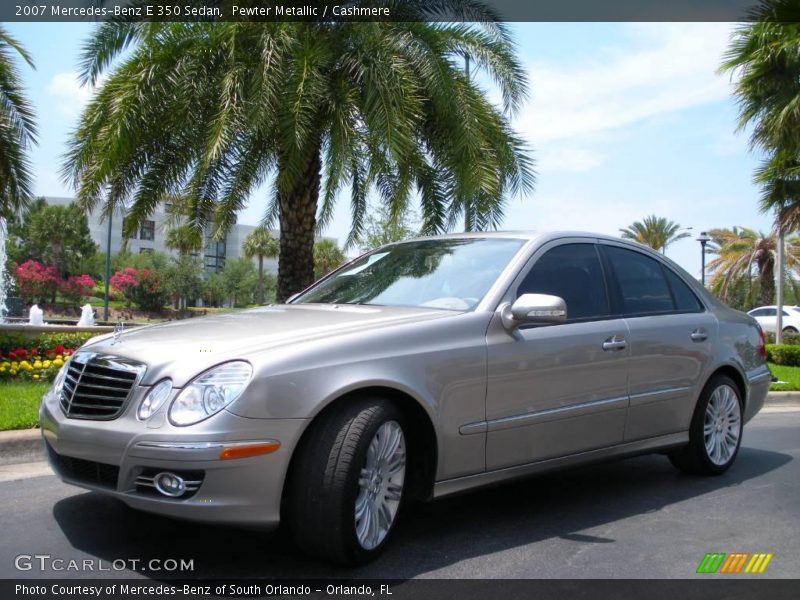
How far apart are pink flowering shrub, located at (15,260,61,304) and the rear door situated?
186 feet

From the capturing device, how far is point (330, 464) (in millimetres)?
3707

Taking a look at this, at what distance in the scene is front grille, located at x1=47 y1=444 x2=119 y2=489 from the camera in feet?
12.3

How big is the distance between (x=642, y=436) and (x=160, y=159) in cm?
821

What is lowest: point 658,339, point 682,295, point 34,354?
point 34,354

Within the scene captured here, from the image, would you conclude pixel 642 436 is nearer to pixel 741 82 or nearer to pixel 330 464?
pixel 330 464

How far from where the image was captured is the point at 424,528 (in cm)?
466

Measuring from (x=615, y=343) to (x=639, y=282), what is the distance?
0.72 metres

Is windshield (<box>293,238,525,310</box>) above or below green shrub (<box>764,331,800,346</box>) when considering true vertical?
above

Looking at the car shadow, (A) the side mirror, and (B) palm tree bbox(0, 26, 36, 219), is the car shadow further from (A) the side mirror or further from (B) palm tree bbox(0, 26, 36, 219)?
(B) palm tree bbox(0, 26, 36, 219)

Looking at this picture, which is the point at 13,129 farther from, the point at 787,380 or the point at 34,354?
the point at 787,380

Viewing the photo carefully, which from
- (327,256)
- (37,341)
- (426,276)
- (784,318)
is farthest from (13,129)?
(327,256)

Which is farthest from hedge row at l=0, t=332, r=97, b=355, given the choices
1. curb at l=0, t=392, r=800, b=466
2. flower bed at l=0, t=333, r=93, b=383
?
curb at l=0, t=392, r=800, b=466

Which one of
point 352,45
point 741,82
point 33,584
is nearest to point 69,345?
point 352,45

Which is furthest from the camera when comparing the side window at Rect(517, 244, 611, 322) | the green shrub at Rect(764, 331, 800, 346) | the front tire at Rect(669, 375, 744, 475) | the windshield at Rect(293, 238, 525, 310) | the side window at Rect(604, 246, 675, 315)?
the green shrub at Rect(764, 331, 800, 346)
